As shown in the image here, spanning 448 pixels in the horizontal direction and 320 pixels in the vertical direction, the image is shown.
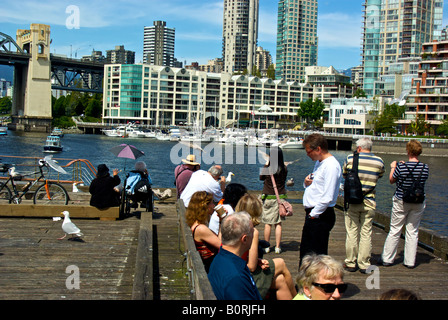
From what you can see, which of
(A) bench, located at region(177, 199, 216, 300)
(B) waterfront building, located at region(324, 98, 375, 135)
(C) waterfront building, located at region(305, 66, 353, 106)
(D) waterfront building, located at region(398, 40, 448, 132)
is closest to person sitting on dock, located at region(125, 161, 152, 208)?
(A) bench, located at region(177, 199, 216, 300)

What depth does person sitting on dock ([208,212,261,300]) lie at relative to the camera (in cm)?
386

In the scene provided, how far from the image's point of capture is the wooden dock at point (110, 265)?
582 centimetres

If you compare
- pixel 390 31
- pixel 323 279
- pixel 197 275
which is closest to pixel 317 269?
pixel 323 279

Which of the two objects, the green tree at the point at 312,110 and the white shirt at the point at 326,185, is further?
the green tree at the point at 312,110

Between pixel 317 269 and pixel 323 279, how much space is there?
9 centimetres

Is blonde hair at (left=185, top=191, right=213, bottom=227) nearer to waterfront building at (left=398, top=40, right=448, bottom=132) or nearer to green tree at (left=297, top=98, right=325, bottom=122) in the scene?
waterfront building at (left=398, top=40, right=448, bottom=132)

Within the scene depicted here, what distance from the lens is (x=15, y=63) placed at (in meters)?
130

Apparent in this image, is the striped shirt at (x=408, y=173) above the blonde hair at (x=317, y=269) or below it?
above

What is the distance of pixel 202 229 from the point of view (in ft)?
18.9

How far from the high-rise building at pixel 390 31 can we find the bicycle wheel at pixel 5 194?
14007 centimetres

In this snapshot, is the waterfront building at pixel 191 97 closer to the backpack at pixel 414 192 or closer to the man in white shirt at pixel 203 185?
the man in white shirt at pixel 203 185

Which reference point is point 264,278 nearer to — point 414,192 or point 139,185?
point 414,192

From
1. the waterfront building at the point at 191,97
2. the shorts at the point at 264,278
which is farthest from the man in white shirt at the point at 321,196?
the waterfront building at the point at 191,97
